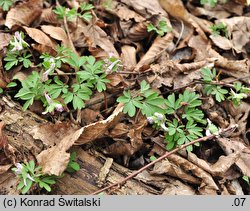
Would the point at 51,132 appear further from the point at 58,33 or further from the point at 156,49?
the point at 156,49

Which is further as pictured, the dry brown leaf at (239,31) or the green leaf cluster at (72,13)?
the dry brown leaf at (239,31)

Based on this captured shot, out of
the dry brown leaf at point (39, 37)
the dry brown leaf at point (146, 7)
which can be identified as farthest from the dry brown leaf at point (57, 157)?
the dry brown leaf at point (146, 7)

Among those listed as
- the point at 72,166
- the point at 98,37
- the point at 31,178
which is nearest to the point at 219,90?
the point at 98,37

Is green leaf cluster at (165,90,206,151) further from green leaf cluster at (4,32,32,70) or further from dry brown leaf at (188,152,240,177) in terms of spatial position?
green leaf cluster at (4,32,32,70)

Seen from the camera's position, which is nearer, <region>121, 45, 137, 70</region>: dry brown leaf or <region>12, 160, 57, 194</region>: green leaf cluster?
<region>12, 160, 57, 194</region>: green leaf cluster

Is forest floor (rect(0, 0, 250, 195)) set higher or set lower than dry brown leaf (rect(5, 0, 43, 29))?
lower

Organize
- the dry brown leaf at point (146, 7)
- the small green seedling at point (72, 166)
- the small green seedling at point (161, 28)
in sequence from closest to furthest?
the small green seedling at point (72, 166)
the small green seedling at point (161, 28)
the dry brown leaf at point (146, 7)

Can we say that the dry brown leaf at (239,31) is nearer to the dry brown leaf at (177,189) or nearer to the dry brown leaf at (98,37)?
the dry brown leaf at (98,37)

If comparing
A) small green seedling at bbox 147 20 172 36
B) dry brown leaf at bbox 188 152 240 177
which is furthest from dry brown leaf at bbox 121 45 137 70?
dry brown leaf at bbox 188 152 240 177
